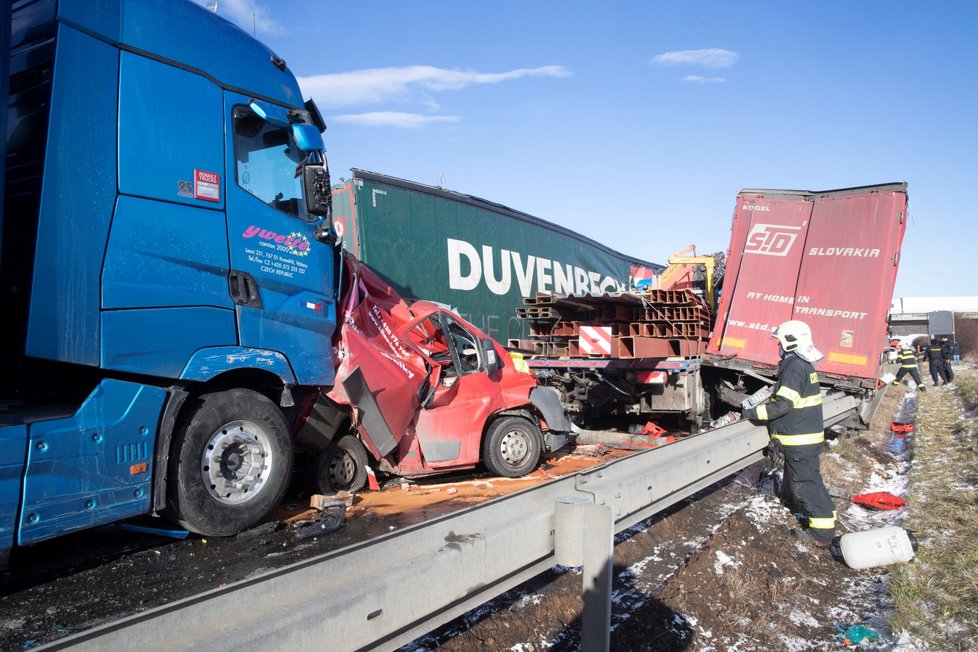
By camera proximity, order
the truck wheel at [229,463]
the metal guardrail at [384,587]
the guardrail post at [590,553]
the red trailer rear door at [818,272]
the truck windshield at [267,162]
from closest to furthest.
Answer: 1. the metal guardrail at [384,587]
2. the guardrail post at [590,553]
3. the truck wheel at [229,463]
4. the truck windshield at [267,162]
5. the red trailer rear door at [818,272]

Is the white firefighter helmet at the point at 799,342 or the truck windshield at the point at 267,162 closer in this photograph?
the truck windshield at the point at 267,162

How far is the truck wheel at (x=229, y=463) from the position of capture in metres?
4.09

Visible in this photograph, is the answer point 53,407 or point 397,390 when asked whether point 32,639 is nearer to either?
point 53,407

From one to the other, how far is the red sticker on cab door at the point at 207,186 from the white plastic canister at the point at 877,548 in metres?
5.06

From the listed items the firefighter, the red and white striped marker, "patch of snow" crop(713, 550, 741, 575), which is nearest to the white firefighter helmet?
"patch of snow" crop(713, 550, 741, 575)

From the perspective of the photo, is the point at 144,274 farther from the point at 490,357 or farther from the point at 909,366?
the point at 909,366

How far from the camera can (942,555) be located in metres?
4.71

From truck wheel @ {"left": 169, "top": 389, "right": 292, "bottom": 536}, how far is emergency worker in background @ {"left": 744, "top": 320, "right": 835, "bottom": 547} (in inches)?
149

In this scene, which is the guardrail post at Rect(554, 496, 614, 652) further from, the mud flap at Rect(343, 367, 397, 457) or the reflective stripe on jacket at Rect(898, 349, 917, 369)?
the reflective stripe on jacket at Rect(898, 349, 917, 369)

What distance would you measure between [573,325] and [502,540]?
7.53 meters

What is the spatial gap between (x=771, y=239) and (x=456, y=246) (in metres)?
4.60

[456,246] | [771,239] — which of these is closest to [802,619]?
[771,239]

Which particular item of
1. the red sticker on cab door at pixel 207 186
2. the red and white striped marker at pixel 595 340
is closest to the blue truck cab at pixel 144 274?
the red sticker on cab door at pixel 207 186

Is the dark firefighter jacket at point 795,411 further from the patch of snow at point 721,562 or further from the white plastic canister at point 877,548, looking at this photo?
the patch of snow at point 721,562
